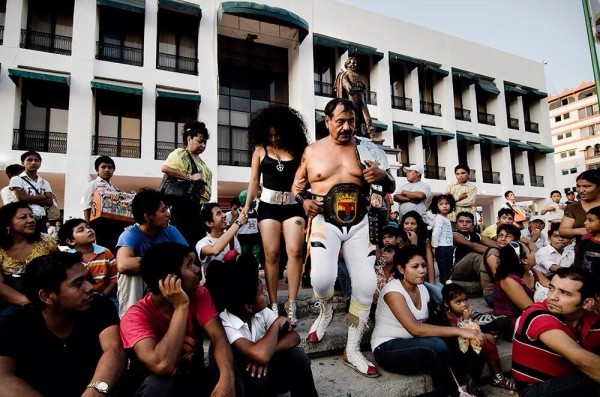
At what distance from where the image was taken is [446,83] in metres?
20.5

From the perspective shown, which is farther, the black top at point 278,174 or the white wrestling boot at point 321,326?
the black top at point 278,174

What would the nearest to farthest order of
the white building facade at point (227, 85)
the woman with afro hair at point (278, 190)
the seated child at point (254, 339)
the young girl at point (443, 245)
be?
1. the seated child at point (254, 339)
2. the woman with afro hair at point (278, 190)
3. the young girl at point (443, 245)
4. the white building facade at point (227, 85)

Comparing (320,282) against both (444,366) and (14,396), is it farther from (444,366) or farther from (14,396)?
(14,396)

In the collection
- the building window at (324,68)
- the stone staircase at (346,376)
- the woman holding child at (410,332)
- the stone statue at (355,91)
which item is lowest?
the stone staircase at (346,376)

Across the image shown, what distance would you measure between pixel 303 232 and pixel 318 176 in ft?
1.80

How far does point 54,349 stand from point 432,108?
69.2 ft

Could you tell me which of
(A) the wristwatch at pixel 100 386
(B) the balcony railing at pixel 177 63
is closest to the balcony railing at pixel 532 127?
(B) the balcony railing at pixel 177 63

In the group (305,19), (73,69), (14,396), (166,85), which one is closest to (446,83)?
(305,19)

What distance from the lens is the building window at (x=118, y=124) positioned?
13.7 metres

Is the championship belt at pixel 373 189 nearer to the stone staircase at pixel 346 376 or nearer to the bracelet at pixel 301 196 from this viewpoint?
the bracelet at pixel 301 196

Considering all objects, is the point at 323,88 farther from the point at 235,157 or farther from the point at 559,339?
the point at 559,339

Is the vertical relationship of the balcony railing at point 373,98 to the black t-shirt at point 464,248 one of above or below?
above

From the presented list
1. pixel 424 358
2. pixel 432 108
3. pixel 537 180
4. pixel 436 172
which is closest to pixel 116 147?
pixel 424 358

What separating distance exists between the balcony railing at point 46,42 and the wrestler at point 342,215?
14040 mm
